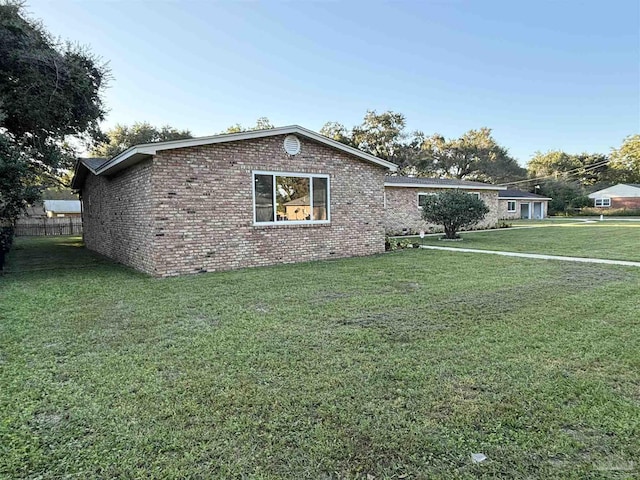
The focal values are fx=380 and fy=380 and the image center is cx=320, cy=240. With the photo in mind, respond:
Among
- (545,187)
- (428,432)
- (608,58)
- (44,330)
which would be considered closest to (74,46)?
(44,330)

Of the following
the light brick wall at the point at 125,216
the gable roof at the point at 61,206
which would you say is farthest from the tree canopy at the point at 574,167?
the gable roof at the point at 61,206

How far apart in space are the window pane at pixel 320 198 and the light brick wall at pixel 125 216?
4.17m

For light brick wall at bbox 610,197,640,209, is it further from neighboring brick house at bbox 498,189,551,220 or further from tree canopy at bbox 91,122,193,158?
tree canopy at bbox 91,122,193,158

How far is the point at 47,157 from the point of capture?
1229cm

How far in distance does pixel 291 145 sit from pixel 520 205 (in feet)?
104

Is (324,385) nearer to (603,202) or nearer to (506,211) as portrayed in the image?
(506,211)

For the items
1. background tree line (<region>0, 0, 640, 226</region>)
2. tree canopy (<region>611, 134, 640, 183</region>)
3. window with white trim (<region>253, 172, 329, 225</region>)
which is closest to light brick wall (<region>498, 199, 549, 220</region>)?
background tree line (<region>0, 0, 640, 226</region>)

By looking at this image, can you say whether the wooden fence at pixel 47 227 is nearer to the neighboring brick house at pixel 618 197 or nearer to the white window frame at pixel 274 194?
the white window frame at pixel 274 194

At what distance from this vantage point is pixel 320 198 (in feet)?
34.4

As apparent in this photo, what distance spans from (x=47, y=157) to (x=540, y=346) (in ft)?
47.3

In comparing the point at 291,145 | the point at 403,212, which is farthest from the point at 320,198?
the point at 403,212

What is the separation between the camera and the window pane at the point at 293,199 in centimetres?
984

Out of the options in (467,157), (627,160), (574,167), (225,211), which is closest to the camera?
(225,211)

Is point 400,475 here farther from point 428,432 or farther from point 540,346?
point 540,346
